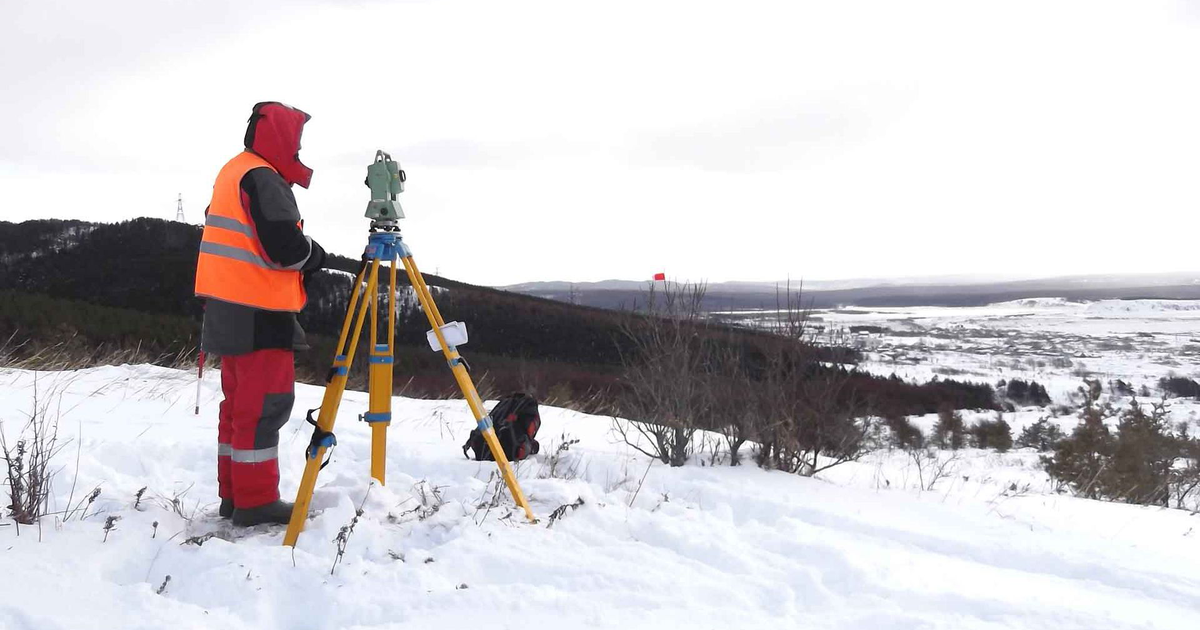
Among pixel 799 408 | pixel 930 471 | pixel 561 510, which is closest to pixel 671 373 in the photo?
pixel 799 408

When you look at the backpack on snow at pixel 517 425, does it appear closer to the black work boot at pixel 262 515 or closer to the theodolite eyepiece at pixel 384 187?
the black work boot at pixel 262 515

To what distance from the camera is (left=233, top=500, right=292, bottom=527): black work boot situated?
3023 millimetres

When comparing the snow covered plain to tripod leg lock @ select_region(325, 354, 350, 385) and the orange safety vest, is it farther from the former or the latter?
the orange safety vest

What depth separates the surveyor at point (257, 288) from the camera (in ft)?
9.31

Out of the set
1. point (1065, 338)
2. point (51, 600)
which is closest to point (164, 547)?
point (51, 600)

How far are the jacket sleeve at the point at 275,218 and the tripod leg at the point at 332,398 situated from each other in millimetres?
358

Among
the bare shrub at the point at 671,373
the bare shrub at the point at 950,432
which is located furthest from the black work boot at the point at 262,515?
the bare shrub at the point at 950,432

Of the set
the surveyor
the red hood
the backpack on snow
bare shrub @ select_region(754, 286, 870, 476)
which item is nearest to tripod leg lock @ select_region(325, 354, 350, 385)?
the surveyor

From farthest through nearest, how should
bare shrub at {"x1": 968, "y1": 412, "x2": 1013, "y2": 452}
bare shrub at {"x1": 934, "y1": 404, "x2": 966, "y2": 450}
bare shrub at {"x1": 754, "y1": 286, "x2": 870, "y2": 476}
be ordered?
1. bare shrub at {"x1": 934, "y1": 404, "x2": 966, "y2": 450}
2. bare shrub at {"x1": 968, "y1": 412, "x2": 1013, "y2": 452}
3. bare shrub at {"x1": 754, "y1": 286, "x2": 870, "y2": 476}

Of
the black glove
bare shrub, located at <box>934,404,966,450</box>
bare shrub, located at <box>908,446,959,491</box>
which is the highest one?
the black glove

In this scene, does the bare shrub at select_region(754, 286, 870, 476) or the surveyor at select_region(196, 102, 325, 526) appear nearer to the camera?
the surveyor at select_region(196, 102, 325, 526)

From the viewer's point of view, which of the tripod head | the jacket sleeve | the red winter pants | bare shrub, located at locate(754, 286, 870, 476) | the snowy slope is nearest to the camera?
the snowy slope

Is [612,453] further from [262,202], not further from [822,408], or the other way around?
[262,202]

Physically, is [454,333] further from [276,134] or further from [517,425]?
[517,425]
